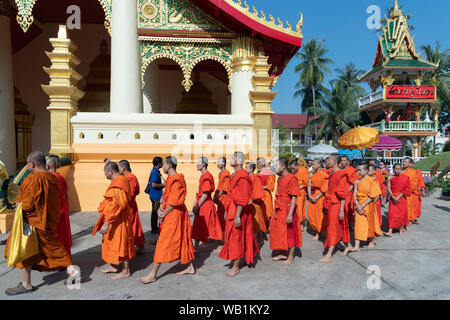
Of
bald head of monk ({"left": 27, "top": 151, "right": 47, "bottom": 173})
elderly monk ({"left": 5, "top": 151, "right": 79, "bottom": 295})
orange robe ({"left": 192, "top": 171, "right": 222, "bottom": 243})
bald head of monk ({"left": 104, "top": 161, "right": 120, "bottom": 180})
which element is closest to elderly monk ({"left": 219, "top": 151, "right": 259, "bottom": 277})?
orange robe ({"left": 192, "top": 171, "right": 222, "bottom": 243})

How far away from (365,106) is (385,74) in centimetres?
317

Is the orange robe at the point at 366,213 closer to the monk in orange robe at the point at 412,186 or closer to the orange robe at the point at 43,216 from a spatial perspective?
the monk in orange robe at the point at 412,186

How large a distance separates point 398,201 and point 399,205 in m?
0.10

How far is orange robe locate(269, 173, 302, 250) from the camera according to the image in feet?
15.3

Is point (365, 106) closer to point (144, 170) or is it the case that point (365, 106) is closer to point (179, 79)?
point (179, 79)

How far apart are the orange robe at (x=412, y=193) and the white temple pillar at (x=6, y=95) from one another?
10.3m

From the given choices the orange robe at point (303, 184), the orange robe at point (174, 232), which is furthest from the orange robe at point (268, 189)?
the orange robe at point (174, 232)

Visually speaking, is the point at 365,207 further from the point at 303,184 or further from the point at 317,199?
the point at 303,184

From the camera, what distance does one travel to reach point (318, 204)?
6.34m

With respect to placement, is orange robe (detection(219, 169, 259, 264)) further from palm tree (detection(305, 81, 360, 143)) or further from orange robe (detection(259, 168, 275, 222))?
palm tree (detection(305, 81, 360, 143))

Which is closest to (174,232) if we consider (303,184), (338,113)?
(303,184)

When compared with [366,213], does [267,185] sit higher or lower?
higher

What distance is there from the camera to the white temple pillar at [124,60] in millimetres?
8203

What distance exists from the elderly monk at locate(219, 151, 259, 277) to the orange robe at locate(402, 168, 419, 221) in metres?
4.72
